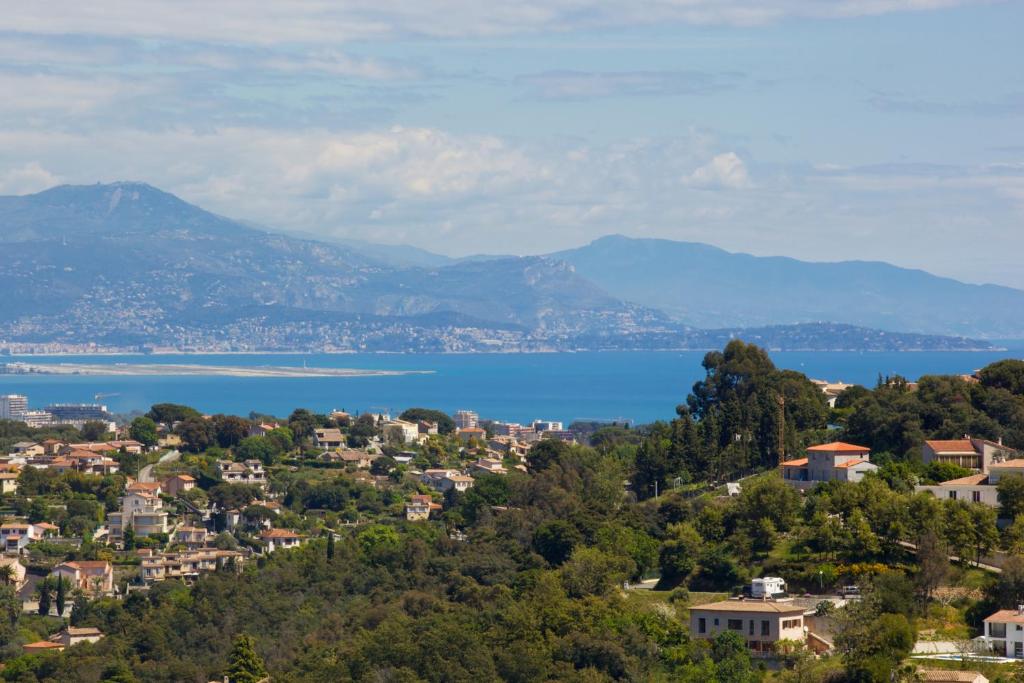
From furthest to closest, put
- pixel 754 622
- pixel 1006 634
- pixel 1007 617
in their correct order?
1. pixel 754 622
2. pixel 1007 617
3. pixel 1006 634

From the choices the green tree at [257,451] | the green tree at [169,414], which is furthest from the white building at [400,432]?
the green tree at [169,414]

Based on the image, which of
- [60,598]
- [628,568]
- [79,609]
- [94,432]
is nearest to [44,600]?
[60,598]

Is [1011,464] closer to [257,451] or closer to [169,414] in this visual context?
[257,451]

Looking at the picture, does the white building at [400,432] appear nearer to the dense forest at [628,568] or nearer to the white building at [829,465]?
the dense forest at [628,568]

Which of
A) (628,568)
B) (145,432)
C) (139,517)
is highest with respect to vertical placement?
(145,432)

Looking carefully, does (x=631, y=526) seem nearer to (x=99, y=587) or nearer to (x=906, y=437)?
(x=906, y=437)

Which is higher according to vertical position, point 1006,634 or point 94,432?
point 94,432
